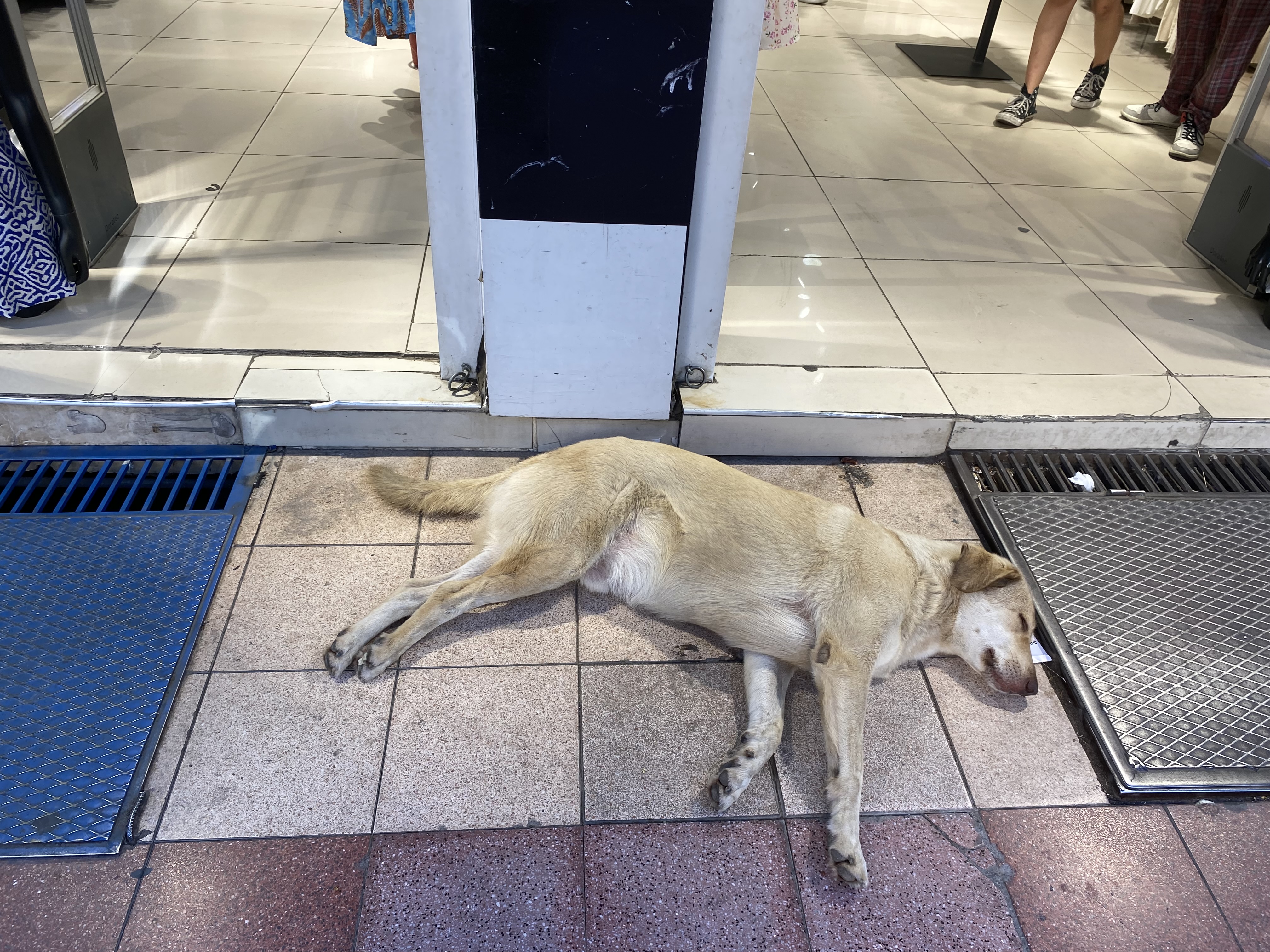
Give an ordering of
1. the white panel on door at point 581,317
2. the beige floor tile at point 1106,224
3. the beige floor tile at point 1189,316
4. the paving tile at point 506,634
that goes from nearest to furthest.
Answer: the paving tile at point 506,634
the white panel on door at point 581,317
the beige floor tile at point 1189,316
the beige floor tile at point 1106,224

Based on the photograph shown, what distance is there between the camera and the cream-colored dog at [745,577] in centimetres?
257

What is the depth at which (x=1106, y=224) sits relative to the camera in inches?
205

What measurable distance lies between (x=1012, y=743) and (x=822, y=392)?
5.22 feet

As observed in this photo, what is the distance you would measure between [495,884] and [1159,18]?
10.7 meters

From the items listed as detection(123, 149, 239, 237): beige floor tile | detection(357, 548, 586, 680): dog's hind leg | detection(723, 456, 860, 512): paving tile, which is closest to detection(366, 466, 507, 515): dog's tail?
detection(357, 548, 586, 680): dog's hind leg

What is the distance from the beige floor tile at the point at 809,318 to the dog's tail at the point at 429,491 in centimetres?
133

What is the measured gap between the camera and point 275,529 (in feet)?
9.95

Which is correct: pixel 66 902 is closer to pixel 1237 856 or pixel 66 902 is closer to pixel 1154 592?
pixel 1237 856

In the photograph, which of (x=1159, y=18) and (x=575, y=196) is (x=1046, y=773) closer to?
(x=575, y=196)

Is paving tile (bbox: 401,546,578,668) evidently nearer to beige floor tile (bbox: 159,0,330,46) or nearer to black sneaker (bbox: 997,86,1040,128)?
black sneaker (bbox: 997,86,1040,128)

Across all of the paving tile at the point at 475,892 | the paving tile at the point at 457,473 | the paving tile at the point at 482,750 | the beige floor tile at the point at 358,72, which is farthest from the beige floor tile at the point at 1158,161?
the paving tile at the point at 475,892

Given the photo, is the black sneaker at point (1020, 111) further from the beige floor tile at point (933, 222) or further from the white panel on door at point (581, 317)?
the white panel on door at point (581, 317)

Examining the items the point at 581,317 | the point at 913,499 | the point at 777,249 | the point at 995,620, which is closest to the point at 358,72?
the point at 777,249

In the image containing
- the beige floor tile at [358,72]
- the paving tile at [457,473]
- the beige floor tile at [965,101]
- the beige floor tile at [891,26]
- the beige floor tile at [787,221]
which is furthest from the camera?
the beige floor tile at [891,26]
